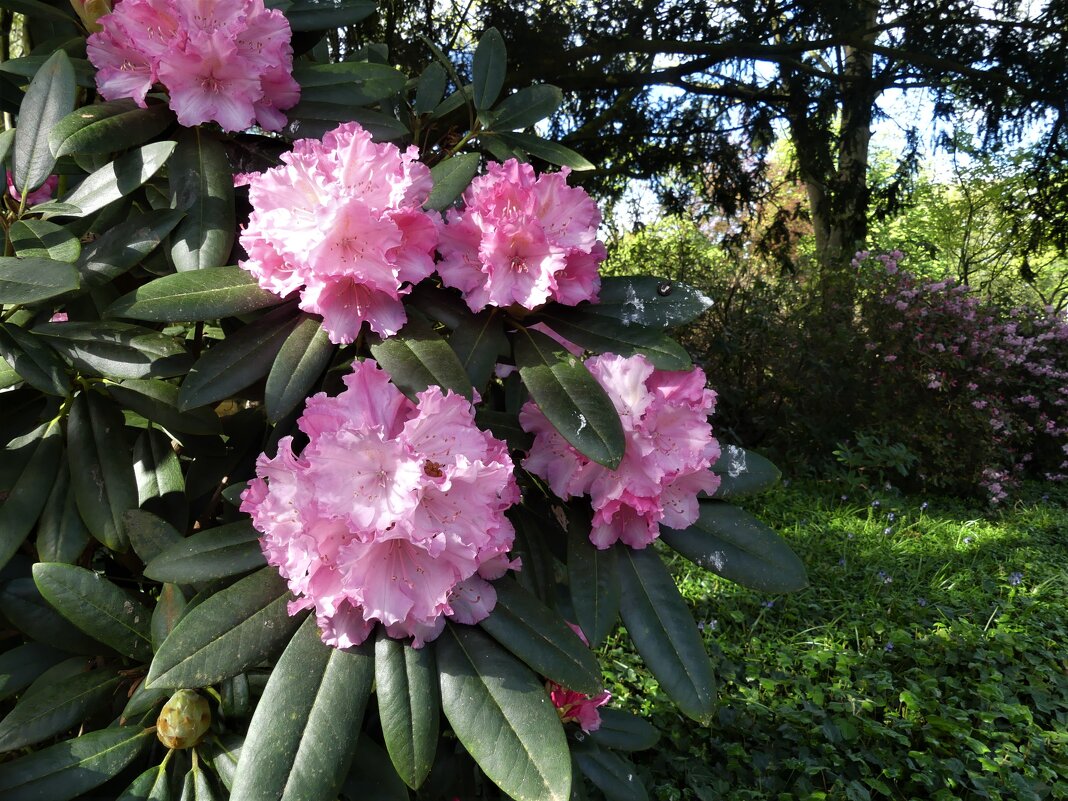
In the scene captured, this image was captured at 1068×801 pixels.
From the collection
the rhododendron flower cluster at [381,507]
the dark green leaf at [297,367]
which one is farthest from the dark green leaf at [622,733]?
the dark green leaf at [297,367]

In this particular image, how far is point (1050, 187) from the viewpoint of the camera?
16.4 ft

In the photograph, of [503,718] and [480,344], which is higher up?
[480,344]

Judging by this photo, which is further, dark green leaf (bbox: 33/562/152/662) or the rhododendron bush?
dark green leaf (bbox: 33/562/152/662)

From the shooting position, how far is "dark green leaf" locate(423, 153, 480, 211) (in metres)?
0.82

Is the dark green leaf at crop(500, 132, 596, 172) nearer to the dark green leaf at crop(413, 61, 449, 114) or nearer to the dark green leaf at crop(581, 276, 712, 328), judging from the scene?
the dark green leaf at crop(413, 61, 449, 114)

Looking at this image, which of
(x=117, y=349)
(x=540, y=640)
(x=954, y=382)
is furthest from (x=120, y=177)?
(x=954, y=382)

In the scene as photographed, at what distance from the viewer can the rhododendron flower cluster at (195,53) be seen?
2.59 ft

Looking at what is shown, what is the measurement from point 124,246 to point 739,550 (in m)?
0.71

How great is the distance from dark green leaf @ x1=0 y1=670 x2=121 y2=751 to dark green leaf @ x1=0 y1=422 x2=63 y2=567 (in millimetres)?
148

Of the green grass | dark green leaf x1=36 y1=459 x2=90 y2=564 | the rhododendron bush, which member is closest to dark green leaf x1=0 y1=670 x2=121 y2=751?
the rhododendron bush

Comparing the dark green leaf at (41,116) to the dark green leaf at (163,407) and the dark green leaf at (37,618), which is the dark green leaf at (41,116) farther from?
the dark green leaf at (37,618)

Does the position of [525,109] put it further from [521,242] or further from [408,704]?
[408,704]

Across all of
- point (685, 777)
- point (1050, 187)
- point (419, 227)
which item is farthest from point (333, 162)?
point (1050, 187)

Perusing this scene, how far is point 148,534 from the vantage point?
2.56 feet
